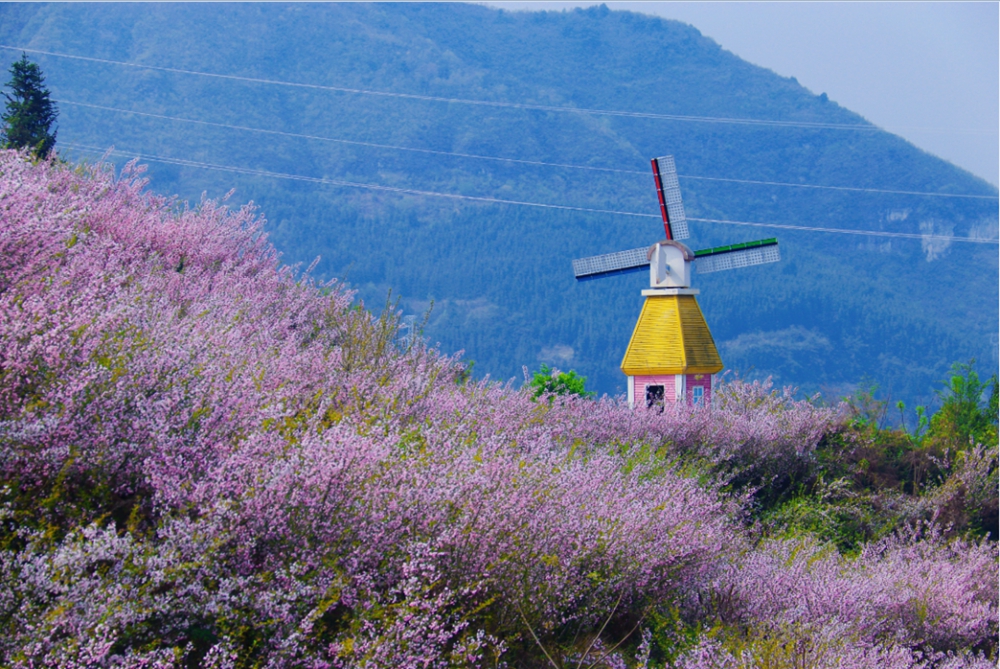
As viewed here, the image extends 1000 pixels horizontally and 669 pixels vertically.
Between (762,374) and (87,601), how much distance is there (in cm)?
14066

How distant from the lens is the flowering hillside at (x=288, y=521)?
4.11m

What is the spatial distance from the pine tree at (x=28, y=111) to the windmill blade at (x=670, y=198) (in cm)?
1372

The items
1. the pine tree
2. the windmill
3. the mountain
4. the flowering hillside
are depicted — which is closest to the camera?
the flowering hillside

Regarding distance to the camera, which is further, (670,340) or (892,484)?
(670,340)

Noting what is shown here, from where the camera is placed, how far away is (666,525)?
22.4 feet

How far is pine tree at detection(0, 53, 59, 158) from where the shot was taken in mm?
15750

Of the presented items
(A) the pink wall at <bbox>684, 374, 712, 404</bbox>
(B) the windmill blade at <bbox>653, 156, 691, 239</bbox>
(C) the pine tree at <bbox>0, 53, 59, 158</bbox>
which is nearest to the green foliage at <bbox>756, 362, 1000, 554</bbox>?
(A) the pink wall at <bbox>684, 374, 712, 404</bbox>

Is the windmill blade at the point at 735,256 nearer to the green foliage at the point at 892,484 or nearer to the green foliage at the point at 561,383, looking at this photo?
the green foliage at the point at 561,383

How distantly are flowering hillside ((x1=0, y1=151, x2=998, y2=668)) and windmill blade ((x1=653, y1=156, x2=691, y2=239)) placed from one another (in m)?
16.4

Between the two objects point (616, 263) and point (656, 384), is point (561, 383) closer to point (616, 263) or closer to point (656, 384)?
point (656, 384)

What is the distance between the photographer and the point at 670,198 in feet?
81.8

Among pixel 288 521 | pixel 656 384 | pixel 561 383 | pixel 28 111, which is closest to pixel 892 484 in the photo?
pixel 656 384

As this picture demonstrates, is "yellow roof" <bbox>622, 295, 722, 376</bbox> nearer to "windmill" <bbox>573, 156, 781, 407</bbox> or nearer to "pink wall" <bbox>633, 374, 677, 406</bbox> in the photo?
"windmill" <bbox>573, 156, 781, 407</bbox>

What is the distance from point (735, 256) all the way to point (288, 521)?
21.4 m
